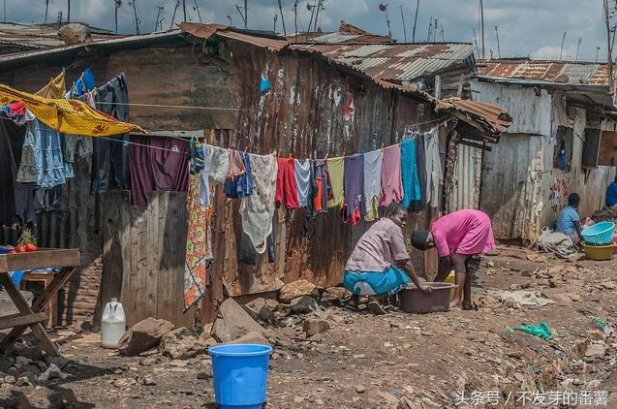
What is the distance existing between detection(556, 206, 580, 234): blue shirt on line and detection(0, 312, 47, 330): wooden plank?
11.5 metres

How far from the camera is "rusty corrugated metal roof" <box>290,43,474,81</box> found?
1402cm

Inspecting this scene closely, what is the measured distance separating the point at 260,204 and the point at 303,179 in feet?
2.56

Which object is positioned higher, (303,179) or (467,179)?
(303,179)

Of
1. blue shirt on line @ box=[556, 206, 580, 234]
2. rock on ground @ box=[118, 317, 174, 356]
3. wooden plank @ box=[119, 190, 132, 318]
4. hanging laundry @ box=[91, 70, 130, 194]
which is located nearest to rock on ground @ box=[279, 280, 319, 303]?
wooden plank @ box=[119, 190, 132, 318]

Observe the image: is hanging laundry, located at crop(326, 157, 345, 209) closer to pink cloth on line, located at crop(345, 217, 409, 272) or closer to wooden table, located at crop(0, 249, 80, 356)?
pink cloth on line, located at crop(345, 217, 409, 272)

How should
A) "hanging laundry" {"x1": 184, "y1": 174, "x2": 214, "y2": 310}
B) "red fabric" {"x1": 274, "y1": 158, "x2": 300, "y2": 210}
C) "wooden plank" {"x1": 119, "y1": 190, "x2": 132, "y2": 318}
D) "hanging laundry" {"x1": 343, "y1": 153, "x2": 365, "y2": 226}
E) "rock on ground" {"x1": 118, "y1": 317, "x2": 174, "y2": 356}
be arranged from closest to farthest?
"rock on ground" {"x1": 118, "y1": 317, "x2": 174, "y2": 356}, "hanging laundry" {"x1": 184, "y1": 174, "x2": 214, "y2": 310}, "wooden plank" {"x1": 119, "y1": 190, "x2": 132, "y2": 318}, "red fabric" {"x1": 274, "y1": 158, "x2": 300, "y2": 210}, "hanging laundry" {"x1": 343, "y1": 153, "x2": 365, "y2": 226}

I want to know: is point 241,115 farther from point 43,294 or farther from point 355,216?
point 43,294

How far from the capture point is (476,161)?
17.1 meters

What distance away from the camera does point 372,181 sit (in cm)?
1073

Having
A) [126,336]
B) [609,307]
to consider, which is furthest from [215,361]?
[609,307]

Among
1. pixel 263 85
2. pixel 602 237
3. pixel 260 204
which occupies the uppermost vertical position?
pixel 263 85

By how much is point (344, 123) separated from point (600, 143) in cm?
1240

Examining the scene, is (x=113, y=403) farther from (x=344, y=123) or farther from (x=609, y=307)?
(x=609, y=307)

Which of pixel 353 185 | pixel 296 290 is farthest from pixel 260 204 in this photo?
pixel 353 185
